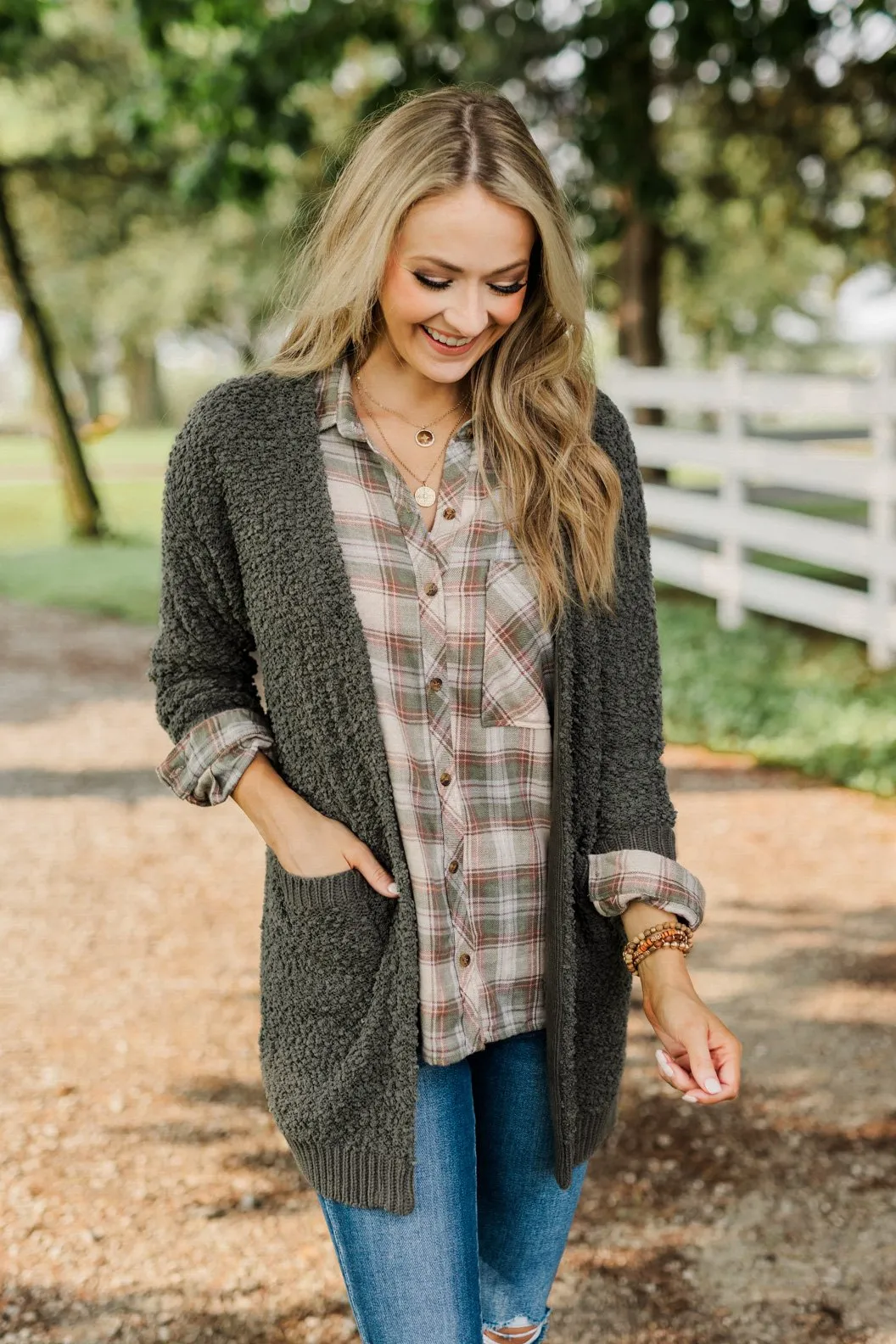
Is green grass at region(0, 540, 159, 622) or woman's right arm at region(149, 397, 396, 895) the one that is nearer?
woman's right arm at region(149, 397, 396, 895)

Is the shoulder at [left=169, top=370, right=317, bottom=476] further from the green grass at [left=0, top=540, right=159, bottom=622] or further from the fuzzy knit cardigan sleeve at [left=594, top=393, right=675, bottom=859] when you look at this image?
the green grass at [left=0, top=540, right=159, bottom=622]

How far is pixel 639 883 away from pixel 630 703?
26 centimetres

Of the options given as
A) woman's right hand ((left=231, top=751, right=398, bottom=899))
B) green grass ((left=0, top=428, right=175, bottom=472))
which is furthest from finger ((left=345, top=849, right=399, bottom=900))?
green grass ((left=0, top=428, right=175, bottom=472))

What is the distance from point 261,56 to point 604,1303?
31.0 ft

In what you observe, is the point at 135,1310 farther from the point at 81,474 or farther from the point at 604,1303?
the point at 81,474

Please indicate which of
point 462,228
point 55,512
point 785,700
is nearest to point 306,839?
point 462,228

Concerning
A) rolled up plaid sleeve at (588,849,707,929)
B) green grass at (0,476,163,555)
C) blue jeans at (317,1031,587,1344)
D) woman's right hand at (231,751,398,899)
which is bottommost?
green grass at (0,476,163,555)

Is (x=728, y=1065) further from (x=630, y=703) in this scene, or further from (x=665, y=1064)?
(x=630, y=703)

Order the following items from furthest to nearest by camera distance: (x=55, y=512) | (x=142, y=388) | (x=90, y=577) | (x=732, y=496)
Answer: (x=142, y=388) → (x=55, y=512) → (x=90, y=577) → (x=732, y=496)

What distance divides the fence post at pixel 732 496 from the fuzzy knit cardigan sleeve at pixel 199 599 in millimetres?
7623

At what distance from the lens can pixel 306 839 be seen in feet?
6.62

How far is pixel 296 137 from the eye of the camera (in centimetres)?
1089

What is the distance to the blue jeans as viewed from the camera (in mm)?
2018

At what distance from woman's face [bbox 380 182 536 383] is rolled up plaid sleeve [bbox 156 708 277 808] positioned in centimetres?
57
